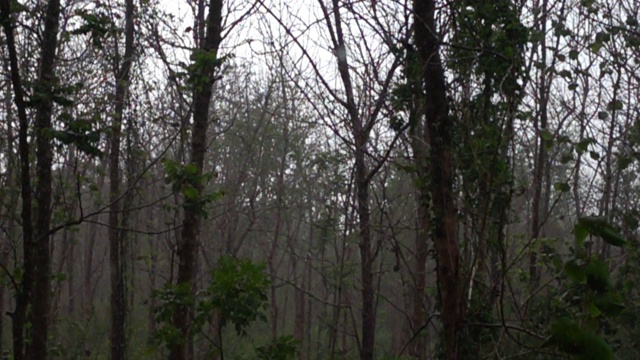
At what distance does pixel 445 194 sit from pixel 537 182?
529 centimetres

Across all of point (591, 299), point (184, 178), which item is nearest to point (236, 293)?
point (184, 178)

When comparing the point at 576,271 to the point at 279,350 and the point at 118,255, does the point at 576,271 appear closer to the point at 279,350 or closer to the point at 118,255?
the point at 279,350

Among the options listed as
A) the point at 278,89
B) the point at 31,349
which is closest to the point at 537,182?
the point at 31,349

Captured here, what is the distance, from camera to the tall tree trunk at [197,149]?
663 cm

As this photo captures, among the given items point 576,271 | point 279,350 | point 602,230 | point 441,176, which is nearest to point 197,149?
point 279,350

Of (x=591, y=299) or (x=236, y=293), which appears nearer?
(x=591, y=299)

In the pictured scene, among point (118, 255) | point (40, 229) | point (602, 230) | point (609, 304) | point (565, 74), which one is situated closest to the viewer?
point (602, 230)

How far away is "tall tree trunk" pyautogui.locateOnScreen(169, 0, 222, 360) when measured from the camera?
663 centimetres

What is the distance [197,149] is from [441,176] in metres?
4.17

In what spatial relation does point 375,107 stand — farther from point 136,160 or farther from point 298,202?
point 298,202

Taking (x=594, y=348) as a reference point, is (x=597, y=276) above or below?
above

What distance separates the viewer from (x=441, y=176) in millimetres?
4098

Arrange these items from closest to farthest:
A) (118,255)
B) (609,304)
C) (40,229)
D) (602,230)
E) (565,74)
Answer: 1. (602,230)
2. (609,304)
3. (40,229)
4. (565,74)
5. (118,255)

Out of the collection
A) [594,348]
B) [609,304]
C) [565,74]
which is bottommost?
[594,348]
